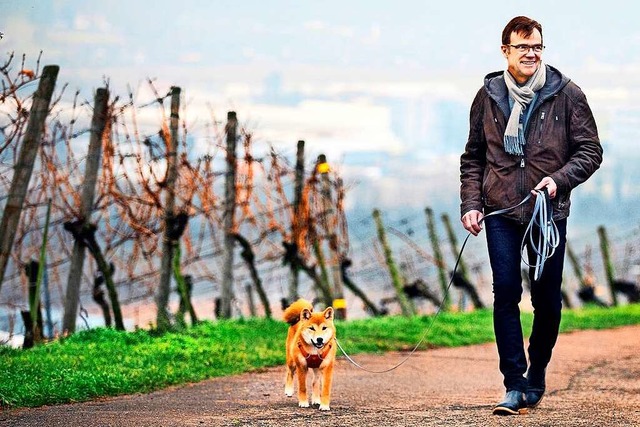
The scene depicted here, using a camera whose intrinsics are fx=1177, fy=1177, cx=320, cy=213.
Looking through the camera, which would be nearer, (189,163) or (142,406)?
(142,406)

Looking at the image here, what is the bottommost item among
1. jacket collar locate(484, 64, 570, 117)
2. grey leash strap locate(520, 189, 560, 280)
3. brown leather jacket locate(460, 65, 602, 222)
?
grey leash strap locate(520, 189, 560, 280)

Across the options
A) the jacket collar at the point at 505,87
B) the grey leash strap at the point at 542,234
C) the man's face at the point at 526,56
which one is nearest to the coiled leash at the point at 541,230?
the grey leash strap at the point at 542,234

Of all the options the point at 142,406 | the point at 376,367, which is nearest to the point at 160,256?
the point at 376,367

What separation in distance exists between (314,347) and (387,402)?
1045mm

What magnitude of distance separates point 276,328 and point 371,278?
8.10 meters

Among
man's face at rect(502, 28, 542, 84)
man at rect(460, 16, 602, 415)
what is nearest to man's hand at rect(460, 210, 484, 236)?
man at rect(460, 16, 602, 415)

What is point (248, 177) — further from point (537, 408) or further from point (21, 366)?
point (537, 408)

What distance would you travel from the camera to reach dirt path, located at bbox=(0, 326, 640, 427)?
674 centimetres

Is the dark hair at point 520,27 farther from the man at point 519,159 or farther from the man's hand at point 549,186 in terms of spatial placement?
the man's hand at point 549,186

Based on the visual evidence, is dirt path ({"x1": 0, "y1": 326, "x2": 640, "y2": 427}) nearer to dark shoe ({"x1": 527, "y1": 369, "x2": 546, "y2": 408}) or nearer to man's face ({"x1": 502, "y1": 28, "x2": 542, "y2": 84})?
dark shoe ({"x1": 527, "y1": 369, "x2": 546, "y2": 408})

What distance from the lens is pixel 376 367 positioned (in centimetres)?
1137

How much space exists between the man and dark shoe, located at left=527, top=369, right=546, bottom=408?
0.25 meters

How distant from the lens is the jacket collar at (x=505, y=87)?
6.88m

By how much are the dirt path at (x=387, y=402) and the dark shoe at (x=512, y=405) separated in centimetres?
7
